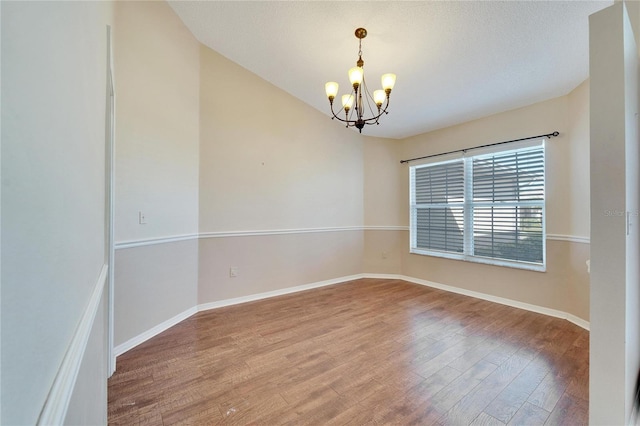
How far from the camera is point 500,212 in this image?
3518mm

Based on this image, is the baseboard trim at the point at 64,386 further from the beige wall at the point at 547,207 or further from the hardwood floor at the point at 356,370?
the beige wall at the point at 547,207

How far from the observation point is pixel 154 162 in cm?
241

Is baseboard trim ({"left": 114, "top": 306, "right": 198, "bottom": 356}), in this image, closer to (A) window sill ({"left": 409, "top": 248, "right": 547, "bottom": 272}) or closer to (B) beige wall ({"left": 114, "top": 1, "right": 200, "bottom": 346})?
(B) beige wall ({"left": 114, "top": 1, "right": 200, "bottom": 346})

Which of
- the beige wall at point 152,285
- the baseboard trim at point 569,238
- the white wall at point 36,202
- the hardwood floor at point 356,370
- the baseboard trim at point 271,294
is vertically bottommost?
the hardwood floor at point 356,370

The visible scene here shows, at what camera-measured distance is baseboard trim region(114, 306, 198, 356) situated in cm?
212

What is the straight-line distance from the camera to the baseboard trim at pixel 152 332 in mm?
2125

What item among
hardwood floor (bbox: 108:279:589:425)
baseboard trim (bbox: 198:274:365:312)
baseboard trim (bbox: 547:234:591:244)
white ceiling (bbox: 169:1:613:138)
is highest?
white ceiling (bbox: 169:1:613:138)

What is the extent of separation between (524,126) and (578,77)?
0.69 m

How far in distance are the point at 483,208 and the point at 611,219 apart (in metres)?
2.63

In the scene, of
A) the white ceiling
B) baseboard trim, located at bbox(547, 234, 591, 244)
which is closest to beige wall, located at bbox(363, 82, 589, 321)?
baseboard trim, located at bbox(547, 234, 591, 244)

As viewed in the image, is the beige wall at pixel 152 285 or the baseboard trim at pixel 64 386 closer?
the baseboard trim at pixel 64 386

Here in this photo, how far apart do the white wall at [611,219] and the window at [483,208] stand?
2162mm

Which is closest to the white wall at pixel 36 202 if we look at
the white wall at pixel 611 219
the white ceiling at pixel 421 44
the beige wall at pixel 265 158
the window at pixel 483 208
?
the white wall at pixel 611 219

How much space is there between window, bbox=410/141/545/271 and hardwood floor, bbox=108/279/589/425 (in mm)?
→ 881
